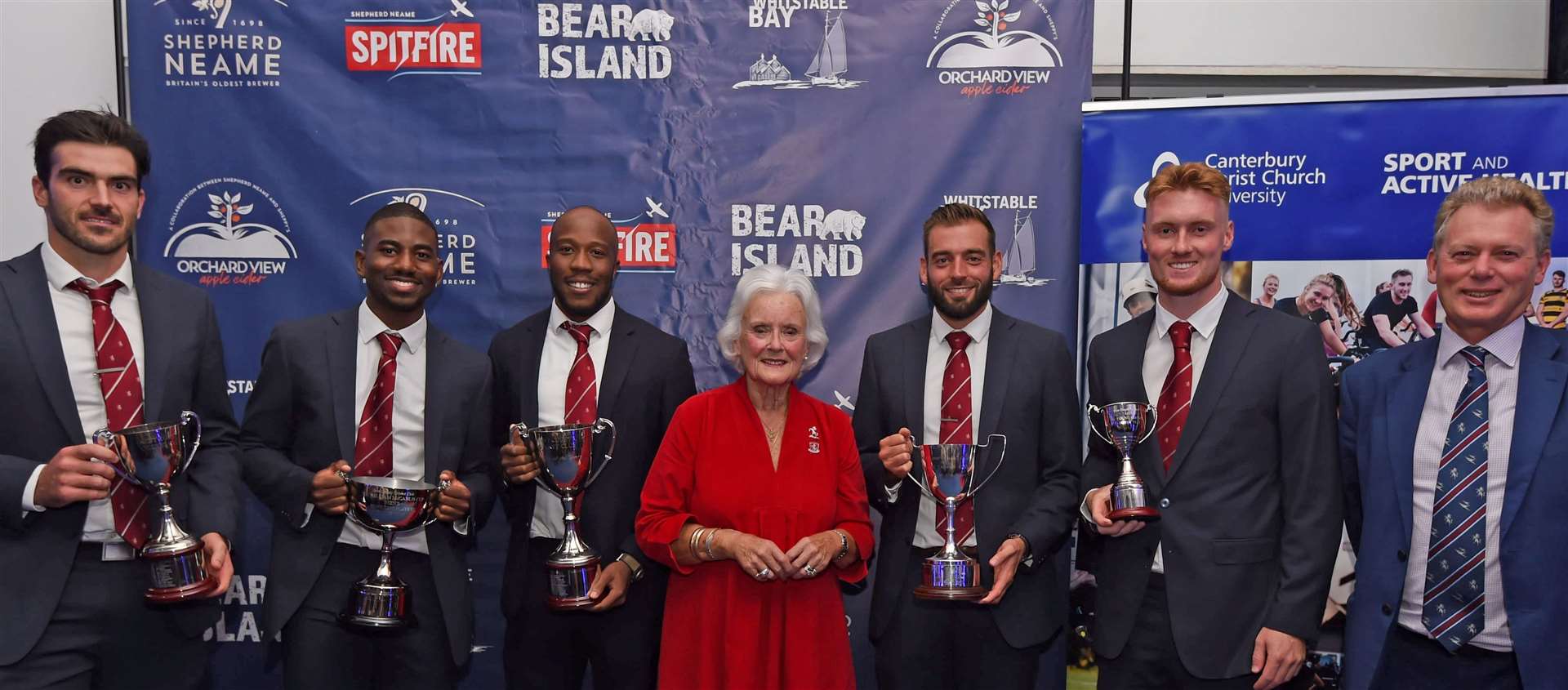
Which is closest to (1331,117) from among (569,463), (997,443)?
(997,443)

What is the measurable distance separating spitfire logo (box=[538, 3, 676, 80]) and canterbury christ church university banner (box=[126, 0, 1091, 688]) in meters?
0.01

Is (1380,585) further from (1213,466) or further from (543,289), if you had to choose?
(543,289)

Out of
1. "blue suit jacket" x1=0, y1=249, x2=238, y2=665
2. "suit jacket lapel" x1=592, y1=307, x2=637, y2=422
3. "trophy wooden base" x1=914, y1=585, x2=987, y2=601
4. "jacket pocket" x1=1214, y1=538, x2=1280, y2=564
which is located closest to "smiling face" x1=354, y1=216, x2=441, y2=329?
"blue suit jacket" x1=0, y1=249, x2=238, y2=665

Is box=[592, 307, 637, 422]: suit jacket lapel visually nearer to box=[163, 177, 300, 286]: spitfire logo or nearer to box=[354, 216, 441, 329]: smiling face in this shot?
box=[354, 216, 441, 329]: smiling face

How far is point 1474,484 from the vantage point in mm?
2459

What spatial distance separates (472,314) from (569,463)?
5.30ft

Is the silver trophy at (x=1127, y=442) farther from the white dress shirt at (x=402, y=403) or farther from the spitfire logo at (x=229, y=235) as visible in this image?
the spitfire logo at (x=229, y=235)

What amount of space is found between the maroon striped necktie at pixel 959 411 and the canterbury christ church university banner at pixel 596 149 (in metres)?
1.06

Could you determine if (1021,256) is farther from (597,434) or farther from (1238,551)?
(597,434)

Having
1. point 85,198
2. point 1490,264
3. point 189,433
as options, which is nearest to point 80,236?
point 85,198

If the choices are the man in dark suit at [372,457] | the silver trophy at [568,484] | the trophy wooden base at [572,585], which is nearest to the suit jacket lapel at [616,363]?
the silver trophy at [568,484]

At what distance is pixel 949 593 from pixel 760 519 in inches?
21.0

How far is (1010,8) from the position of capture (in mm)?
4125

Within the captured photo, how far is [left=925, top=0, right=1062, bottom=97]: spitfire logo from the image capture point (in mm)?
4121
